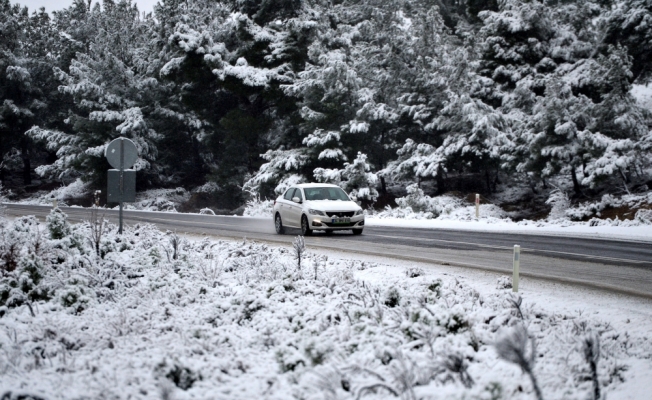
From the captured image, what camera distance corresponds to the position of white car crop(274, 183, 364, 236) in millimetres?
17516

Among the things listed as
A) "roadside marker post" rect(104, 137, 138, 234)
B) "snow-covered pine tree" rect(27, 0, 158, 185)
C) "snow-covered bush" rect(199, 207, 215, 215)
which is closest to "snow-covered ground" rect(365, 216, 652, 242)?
"roadside marker post" rect(104, 137, 138, 234)

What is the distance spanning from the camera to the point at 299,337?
5195 mm

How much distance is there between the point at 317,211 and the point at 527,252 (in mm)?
6461

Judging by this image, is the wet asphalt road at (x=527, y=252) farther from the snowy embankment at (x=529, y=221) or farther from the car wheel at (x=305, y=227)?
the snowy embankment at (x=529, y=221)

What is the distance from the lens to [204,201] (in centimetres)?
4481

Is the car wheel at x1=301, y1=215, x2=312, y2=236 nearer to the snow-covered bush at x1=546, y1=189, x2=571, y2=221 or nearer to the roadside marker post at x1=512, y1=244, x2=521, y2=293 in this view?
the roadside marker post at x1=512, y1=244, x2=521, y2=293

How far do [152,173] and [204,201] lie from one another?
8087 mm

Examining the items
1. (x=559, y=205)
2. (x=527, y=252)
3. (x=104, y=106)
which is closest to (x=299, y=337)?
(x=527, y=252)

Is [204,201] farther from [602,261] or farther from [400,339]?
[400,339]

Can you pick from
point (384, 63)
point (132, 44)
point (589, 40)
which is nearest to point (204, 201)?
point (384, 63)

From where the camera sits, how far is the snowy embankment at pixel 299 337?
4.08 meters

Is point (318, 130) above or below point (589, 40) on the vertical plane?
below

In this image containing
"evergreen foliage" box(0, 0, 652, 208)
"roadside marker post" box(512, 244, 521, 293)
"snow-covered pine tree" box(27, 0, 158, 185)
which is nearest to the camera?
"roadside marker post" box(512, 244, 521, 293)

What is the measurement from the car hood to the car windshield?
1.43 ft
